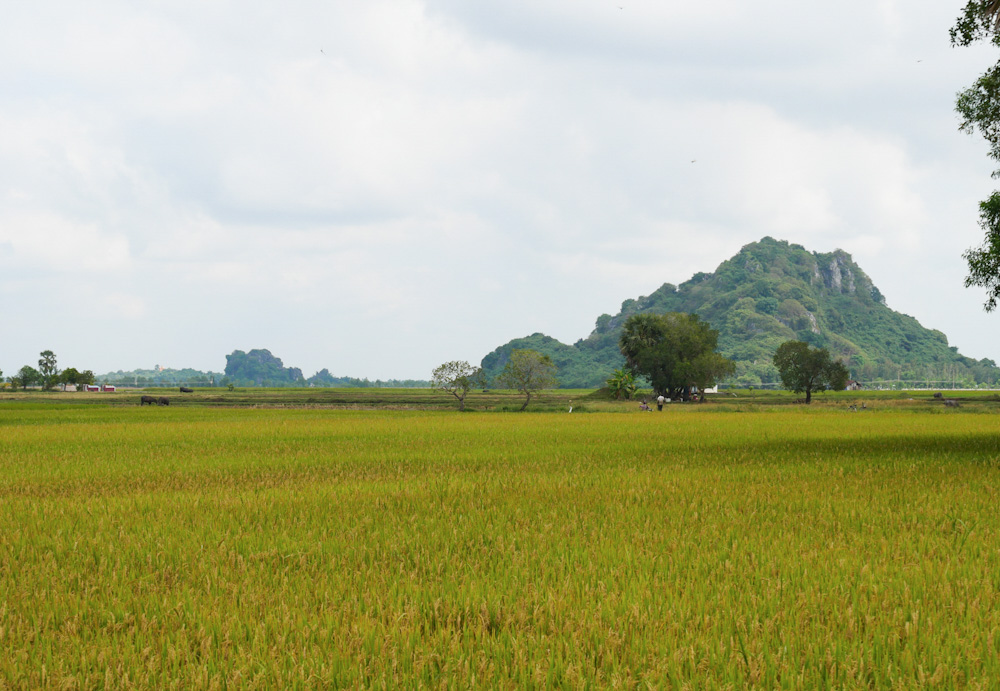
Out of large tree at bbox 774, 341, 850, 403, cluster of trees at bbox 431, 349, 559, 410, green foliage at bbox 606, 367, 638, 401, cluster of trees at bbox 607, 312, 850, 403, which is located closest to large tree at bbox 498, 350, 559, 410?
cluster of trees at bbox 431, 349, 559, 410

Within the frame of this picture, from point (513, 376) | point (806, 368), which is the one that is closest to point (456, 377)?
point (513, 376)

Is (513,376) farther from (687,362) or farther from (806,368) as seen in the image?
(806,368)

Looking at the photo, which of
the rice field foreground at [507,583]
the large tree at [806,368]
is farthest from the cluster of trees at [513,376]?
the rice field foreground at [507,583]

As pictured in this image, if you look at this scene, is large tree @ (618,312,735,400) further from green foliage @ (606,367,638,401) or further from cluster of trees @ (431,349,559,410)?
cluster of trees @ (431,349,559,410)

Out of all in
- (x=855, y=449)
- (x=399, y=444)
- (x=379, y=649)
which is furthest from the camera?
(x=399, y=444)

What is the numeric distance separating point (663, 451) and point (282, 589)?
19.6 metres

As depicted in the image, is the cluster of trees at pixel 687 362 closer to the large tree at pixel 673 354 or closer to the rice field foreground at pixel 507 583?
the large tree at pixel 673 354

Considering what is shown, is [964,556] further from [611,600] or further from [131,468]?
[131,468]

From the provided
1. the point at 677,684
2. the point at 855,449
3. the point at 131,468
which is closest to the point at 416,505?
the point at 677,684

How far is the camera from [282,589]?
6.62 metres

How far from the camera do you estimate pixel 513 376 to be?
101 metres

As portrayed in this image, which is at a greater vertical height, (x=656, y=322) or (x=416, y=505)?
(x=656, y=322)

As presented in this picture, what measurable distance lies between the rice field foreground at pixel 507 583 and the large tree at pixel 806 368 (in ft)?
340

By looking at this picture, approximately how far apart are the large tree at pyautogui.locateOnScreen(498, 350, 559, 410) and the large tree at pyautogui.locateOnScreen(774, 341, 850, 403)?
130ft
